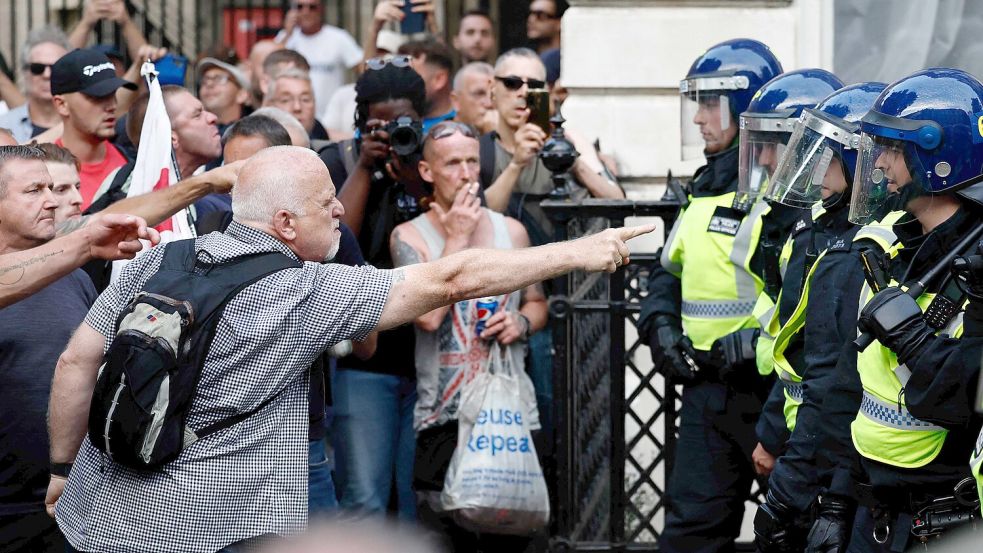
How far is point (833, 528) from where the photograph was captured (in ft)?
14.2

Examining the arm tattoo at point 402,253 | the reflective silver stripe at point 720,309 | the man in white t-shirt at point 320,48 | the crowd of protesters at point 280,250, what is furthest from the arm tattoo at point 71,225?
the man in white t-shirt at point 320,48

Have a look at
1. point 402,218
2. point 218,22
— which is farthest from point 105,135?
point 218,22

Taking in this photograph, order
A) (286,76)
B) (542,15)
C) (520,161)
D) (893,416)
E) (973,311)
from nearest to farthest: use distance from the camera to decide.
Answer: (973,311) → (893,416) → (520,161) → (286,76) → (542,15)

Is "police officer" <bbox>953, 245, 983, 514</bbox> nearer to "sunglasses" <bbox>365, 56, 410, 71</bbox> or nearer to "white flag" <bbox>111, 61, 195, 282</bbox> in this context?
"white flag" <bbox>111, 61, 195, 282</bbox>

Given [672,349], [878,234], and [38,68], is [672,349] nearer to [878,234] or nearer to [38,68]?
[878,234]

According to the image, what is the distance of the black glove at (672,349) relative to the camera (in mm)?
5754

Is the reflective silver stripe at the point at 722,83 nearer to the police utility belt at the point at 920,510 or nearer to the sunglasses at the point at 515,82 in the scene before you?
the sunglasses at the point at 515,82

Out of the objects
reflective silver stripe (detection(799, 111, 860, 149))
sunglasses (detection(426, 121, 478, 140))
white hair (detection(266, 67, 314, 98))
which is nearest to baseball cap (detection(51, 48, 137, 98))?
white hair (detection(266, 67, 314, 98))

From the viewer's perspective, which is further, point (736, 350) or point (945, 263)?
point (736, 350)

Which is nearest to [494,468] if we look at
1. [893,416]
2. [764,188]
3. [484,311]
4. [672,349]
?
[484,311]

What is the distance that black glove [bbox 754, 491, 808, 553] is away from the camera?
475 cm

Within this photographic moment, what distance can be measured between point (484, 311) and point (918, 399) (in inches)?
102

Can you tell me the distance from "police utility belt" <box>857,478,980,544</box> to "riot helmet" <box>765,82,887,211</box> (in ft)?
3.63

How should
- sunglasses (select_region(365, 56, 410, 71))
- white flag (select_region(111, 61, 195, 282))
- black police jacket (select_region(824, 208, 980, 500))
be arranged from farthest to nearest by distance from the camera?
sunglasses (select_region(365, 56, 410, 71)) → white flag (select_region(111, 61, 195, 282)) → black police jacket (select_region(824, 208, 980, 500))
